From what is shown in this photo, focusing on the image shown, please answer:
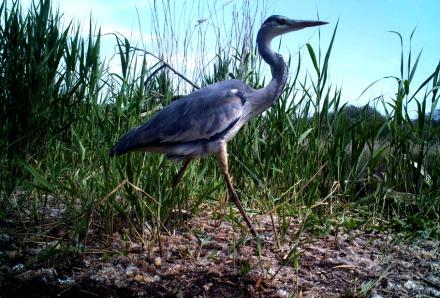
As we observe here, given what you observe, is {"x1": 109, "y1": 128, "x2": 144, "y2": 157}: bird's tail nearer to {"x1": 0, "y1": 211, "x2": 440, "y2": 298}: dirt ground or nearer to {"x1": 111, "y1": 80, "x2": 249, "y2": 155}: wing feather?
{"x1": 111, "y1": 80, "x2": 249, "y2": 155}: wing feather

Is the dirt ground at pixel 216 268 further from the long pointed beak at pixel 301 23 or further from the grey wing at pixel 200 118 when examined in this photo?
the long pointed beak at pixel 301 23

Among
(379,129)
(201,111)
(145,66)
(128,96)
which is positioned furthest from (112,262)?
(379,129)

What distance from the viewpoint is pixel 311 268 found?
262 cm

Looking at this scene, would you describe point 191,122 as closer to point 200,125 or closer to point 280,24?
point 200,125

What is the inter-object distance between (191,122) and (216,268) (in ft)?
2.84

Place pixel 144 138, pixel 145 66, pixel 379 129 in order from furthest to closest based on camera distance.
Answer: pixel 145 66 < pixel 379 129 < pixel 144 138

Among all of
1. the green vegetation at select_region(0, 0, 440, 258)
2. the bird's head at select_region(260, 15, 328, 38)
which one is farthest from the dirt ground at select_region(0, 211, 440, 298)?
the bird's head at select_region(260, 15, 328, 38)

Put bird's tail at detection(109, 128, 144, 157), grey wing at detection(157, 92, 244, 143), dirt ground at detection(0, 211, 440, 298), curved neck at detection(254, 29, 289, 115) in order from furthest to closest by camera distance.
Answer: curved neck at detection(254, 29, 289, 115) → grey wing at detection(157, 92, 244, 143) → bird's tail at detection(109, 128, 144, 157) → dirt ground at detection(0, 211, 440, 298)

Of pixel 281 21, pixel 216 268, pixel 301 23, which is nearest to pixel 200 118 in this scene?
pixel 216 268

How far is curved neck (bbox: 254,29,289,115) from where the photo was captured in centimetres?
322

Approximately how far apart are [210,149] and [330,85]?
1.15 metres

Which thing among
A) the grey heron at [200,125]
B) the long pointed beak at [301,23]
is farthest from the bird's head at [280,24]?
the grey heron at [200,125]

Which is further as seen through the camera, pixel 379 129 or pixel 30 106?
pixel 30 106

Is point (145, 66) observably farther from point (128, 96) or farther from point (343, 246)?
point (343, 246)
